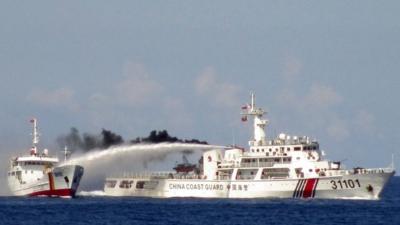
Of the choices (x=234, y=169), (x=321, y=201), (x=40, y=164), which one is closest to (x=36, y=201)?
(x=40, y=164)

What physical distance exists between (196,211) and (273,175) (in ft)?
71.9

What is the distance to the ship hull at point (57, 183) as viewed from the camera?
15788cm

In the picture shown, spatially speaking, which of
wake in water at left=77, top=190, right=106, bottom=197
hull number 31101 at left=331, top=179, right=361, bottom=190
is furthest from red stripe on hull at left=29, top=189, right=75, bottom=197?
hull number 31101 at left=331, top=179, right=361, bottom=190

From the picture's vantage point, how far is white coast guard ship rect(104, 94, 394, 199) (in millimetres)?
147500

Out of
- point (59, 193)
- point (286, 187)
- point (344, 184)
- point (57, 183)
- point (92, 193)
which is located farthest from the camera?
point (92, 193)

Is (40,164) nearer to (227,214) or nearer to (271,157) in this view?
(271,157)

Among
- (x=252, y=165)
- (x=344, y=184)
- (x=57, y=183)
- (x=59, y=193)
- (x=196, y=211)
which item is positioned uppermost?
(x=252, y=165)

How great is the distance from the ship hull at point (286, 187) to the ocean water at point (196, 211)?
256 centimetres

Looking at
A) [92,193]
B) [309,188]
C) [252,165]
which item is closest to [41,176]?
[92,193]

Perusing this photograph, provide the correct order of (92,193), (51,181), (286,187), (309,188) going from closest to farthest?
(309,188) → (286,187) → (51,181) → (92,193)

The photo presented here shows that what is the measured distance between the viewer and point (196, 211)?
429ft

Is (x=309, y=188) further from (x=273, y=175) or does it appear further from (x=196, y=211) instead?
(x=196, y=211)

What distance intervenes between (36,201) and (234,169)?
77.1ft

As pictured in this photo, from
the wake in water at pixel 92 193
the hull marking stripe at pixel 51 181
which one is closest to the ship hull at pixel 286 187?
the hull marking stripe at pixel 51 181
